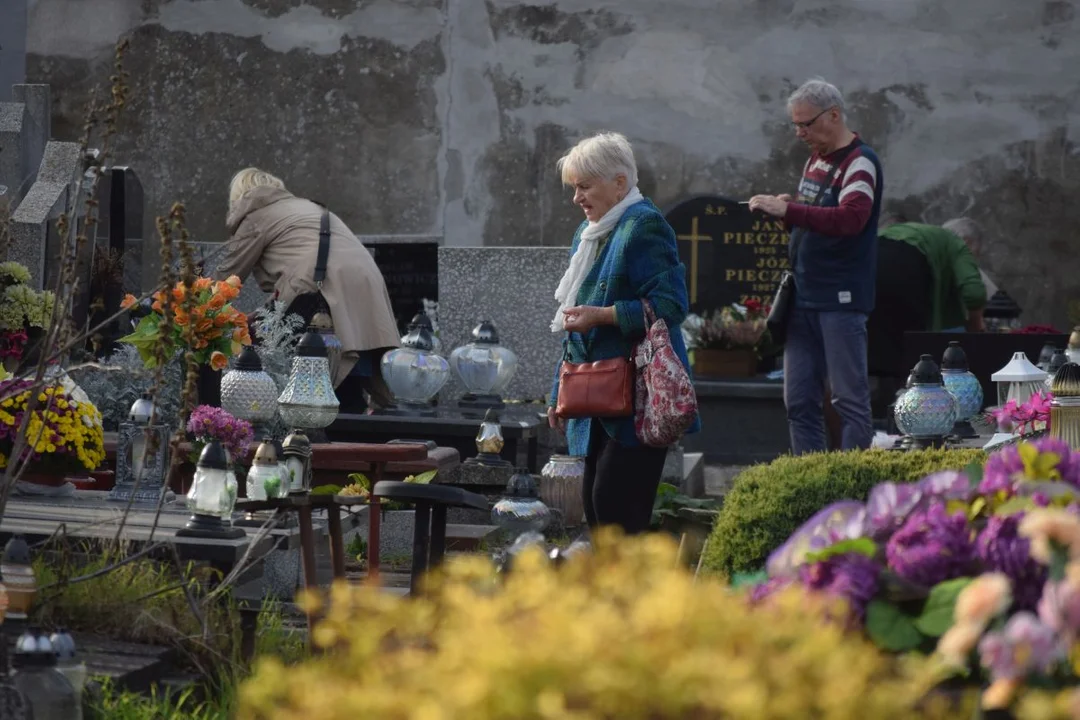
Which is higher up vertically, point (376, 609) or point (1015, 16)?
point (1015, 16)

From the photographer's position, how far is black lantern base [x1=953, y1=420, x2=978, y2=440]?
668cm

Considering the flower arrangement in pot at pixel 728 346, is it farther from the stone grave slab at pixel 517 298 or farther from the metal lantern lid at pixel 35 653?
the metal lantern lid at pixel 35 653

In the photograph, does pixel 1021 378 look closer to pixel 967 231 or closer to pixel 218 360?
pixel 218 360

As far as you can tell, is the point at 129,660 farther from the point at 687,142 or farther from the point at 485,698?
the point at 687,142

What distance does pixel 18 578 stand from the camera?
337cm

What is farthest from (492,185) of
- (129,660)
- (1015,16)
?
(129,660)

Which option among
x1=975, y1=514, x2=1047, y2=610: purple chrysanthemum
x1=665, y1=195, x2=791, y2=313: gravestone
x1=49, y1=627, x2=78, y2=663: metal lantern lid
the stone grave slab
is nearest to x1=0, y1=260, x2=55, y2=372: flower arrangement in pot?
the stone grave slab

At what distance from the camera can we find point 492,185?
16219 mm

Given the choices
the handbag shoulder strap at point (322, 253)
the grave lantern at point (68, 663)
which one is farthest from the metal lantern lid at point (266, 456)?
the handbag shoulder strap at point (322, 253)

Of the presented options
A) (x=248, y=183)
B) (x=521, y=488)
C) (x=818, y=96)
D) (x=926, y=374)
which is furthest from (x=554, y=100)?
(x=521, y=488)

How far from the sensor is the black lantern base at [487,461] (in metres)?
7.26

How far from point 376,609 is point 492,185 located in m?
14.2

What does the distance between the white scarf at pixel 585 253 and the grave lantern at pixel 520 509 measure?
0.97 metres

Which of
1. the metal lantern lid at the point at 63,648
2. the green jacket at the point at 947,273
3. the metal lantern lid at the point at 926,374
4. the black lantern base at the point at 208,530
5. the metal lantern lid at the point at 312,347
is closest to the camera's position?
the metal lantern lid at the point at 63,648
